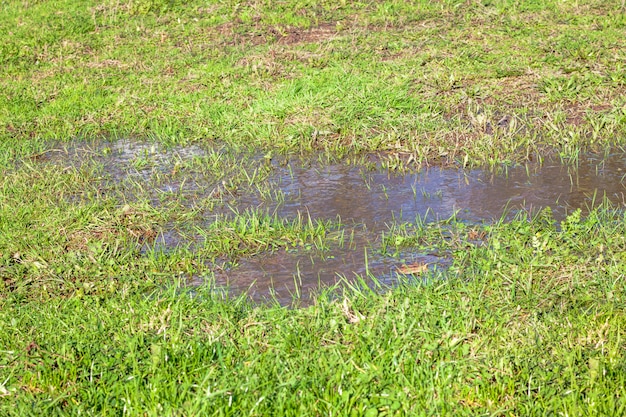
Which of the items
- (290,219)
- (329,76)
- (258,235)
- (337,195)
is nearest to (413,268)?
(258,235)

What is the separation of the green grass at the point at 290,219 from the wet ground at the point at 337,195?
0.06 meters

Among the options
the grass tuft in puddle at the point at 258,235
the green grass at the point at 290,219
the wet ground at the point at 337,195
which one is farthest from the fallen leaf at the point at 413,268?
the grass tuft in puddle at the point at 258,235

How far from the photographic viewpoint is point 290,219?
5.95m

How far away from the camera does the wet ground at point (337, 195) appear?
16.6 ft

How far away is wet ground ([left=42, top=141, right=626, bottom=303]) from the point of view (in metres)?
5.07

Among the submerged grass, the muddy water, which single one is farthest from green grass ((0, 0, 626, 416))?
the muddy water

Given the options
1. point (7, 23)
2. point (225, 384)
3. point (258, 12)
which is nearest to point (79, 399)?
point (225, 384)

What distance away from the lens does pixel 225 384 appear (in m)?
3.60

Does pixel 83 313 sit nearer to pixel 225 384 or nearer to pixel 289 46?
pixel 225 384

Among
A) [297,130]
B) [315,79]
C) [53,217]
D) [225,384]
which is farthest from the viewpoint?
[315,79]

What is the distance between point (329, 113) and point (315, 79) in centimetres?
108

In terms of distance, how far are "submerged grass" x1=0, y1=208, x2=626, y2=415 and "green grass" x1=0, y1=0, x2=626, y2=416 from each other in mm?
13

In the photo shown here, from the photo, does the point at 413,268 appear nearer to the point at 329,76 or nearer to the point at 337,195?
the point at 337,195

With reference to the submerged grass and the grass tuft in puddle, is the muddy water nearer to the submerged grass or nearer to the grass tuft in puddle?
the grass tuft in puddle
